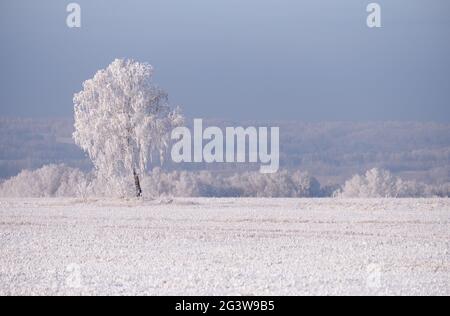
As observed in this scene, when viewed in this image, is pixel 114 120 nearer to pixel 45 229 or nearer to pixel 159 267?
pixel 45 229

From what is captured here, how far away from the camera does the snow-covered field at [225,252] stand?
1380 cm

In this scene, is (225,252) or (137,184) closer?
(225,252)

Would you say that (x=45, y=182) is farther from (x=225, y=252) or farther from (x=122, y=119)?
(x=225, y=252)

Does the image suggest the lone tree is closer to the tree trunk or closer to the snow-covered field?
the tree trunk

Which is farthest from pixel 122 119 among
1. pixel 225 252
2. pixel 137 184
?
pixel 225 252

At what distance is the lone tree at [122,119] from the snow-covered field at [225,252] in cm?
811

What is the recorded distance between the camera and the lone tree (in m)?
40.7

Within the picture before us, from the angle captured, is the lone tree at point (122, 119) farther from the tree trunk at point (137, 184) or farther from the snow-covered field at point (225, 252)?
the snow-covered field at point (225, 252)

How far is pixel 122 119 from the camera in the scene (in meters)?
40.8

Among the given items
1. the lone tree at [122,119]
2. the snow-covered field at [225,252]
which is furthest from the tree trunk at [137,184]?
the snow-covered field at [225,252]

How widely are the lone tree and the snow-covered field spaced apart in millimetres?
8111

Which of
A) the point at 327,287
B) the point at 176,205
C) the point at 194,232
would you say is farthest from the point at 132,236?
the point at 176,205

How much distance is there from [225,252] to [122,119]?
75.7ft

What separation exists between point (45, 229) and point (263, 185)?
34560 millimetres
